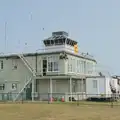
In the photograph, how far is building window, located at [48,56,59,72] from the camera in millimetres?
44250

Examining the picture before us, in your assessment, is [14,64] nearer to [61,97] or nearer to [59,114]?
[61,97]

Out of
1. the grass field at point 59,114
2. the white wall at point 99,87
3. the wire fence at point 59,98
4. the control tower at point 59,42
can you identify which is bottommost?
the grass field at point 59,114

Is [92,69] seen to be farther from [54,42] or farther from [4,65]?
[4,65]

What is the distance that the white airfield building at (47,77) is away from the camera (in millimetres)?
43781

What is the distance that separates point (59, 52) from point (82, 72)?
A: 5.85 metres

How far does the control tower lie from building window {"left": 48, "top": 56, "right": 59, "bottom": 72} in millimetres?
4107

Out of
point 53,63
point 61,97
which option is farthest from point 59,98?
point 53,63

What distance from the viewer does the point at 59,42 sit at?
4959 cm

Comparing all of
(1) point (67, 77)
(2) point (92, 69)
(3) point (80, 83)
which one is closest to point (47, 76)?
(1) point (67, 77)

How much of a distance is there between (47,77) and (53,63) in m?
2.24

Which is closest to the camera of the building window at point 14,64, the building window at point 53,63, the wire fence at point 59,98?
the wire fence at point 59,98

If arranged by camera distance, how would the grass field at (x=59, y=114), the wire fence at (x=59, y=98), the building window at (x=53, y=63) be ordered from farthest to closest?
the building window at (x=53, y=63), the wire fence at (x=59, y=98), the grass field at (x=59, y=114)

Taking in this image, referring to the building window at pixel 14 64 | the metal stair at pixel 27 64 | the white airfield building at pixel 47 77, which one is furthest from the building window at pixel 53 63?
the building window at pixel 14 64

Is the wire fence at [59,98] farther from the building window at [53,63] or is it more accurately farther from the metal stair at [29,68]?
the building window at [53,63]
